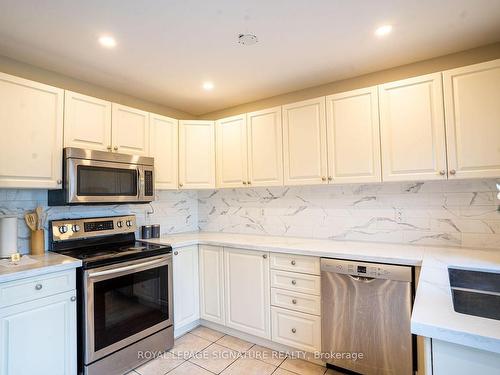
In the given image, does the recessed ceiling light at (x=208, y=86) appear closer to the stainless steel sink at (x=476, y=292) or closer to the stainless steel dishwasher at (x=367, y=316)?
the stainless steel dishwasher at (x=367, y=316)

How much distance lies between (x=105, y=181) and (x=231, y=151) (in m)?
1.26

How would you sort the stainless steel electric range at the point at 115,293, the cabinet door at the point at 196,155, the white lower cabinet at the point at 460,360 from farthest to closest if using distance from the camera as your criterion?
the cabinet door at the point at 196,155
the stainless steel electric range at the point at 115,293
the white lower cabinet at the point at 460,360

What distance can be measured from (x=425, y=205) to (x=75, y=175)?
276 cm

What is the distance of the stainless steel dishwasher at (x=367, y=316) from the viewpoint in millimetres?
1782

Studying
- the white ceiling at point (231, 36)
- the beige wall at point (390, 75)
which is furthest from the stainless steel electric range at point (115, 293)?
the beige wall at point (390, 75)

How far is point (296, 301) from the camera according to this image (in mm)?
2234

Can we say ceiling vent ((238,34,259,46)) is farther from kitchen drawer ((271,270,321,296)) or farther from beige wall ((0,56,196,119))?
kitchen drawer ((271,270,321,296))

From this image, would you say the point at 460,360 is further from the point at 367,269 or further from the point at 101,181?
the point at 101,181

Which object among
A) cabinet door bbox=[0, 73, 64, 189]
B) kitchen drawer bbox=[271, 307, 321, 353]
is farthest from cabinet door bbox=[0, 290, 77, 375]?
kitchen drawer bbox=[271, 307, 321, 353]

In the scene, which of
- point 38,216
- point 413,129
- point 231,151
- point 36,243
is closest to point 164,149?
point 231,151

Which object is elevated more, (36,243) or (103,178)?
(103,178)

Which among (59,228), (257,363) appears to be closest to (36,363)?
(59,228)

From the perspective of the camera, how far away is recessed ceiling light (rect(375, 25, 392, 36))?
1.80 meters

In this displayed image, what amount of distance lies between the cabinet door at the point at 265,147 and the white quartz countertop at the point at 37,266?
1681 millimetres
